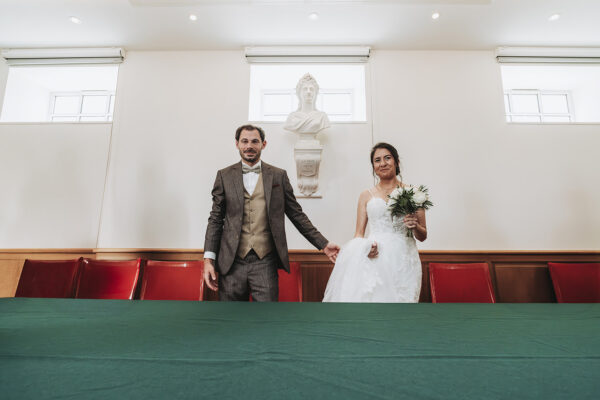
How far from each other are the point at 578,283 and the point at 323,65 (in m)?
3.74

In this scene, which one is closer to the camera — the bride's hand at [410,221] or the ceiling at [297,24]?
the bride's hand at [410,221]

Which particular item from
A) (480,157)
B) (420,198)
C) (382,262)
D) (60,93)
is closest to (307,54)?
(480,157)

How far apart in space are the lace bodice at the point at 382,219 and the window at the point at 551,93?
3.06 m

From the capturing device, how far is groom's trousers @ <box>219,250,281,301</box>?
76.4 inches

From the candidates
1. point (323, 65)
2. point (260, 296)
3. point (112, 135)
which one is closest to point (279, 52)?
point (323, 65)

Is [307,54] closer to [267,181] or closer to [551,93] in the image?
[267,181]

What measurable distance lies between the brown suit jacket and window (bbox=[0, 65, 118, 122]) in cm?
321

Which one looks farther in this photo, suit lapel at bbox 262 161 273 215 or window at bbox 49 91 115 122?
window at bbox 49 91 115 122

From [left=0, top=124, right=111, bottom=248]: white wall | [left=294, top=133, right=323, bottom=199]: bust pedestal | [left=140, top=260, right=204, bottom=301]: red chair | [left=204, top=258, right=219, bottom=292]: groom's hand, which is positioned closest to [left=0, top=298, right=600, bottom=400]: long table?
[left=204, top=258, right=219, bottom=292]: groom's hand

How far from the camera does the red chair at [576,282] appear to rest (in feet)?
8.79

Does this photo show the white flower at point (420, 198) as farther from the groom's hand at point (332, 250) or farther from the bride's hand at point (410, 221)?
the groom's hand at point (332, 250)

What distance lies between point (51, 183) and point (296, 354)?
4.53 meters

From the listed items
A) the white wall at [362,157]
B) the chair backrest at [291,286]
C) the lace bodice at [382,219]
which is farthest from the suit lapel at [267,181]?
the white wall at [362,157]

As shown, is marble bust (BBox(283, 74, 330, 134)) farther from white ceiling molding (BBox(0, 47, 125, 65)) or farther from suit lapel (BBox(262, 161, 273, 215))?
white ceiling molding (BBox(0, 47, 125, 65))
